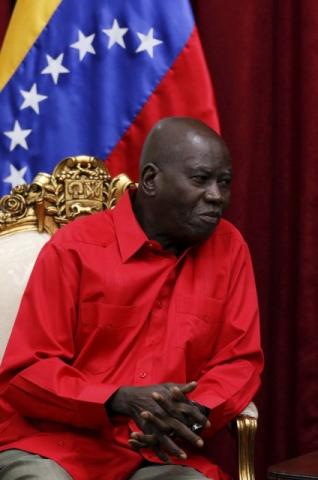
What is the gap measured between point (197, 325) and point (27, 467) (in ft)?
1.57

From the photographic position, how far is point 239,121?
2.93 meters

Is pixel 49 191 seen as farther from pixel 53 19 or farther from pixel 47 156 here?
pixel 53 19

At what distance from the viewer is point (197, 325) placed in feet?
7.06

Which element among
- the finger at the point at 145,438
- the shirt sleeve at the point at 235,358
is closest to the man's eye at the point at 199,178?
the shirt sleeve at the point at 235,358

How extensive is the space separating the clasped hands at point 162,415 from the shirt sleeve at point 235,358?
0.10m

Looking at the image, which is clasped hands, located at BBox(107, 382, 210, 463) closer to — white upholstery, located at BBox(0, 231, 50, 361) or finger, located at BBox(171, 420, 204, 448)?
finger, located at BBox(171, 420, 204, 448)

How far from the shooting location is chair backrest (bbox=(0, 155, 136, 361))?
2.46 meters

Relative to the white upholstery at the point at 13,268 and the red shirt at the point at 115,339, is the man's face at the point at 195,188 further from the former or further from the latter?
the white upholstery at the point at 13,268

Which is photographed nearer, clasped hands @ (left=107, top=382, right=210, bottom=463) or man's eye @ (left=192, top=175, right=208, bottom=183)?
clasped hands @ (left=107, top=382, right=210, bottom=463)

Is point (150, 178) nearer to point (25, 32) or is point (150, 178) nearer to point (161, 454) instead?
point (161, 454)

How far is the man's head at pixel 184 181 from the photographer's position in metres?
2.16

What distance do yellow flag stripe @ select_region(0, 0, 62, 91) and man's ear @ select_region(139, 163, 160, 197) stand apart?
0.75 meters

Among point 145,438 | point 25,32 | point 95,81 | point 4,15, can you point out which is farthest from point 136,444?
point 4,15

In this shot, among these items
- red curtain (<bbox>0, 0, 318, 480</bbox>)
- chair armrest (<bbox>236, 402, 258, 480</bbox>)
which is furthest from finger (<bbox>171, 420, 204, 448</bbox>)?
red curtain (<bbox>0, 0, 318, 480</bbox>)
